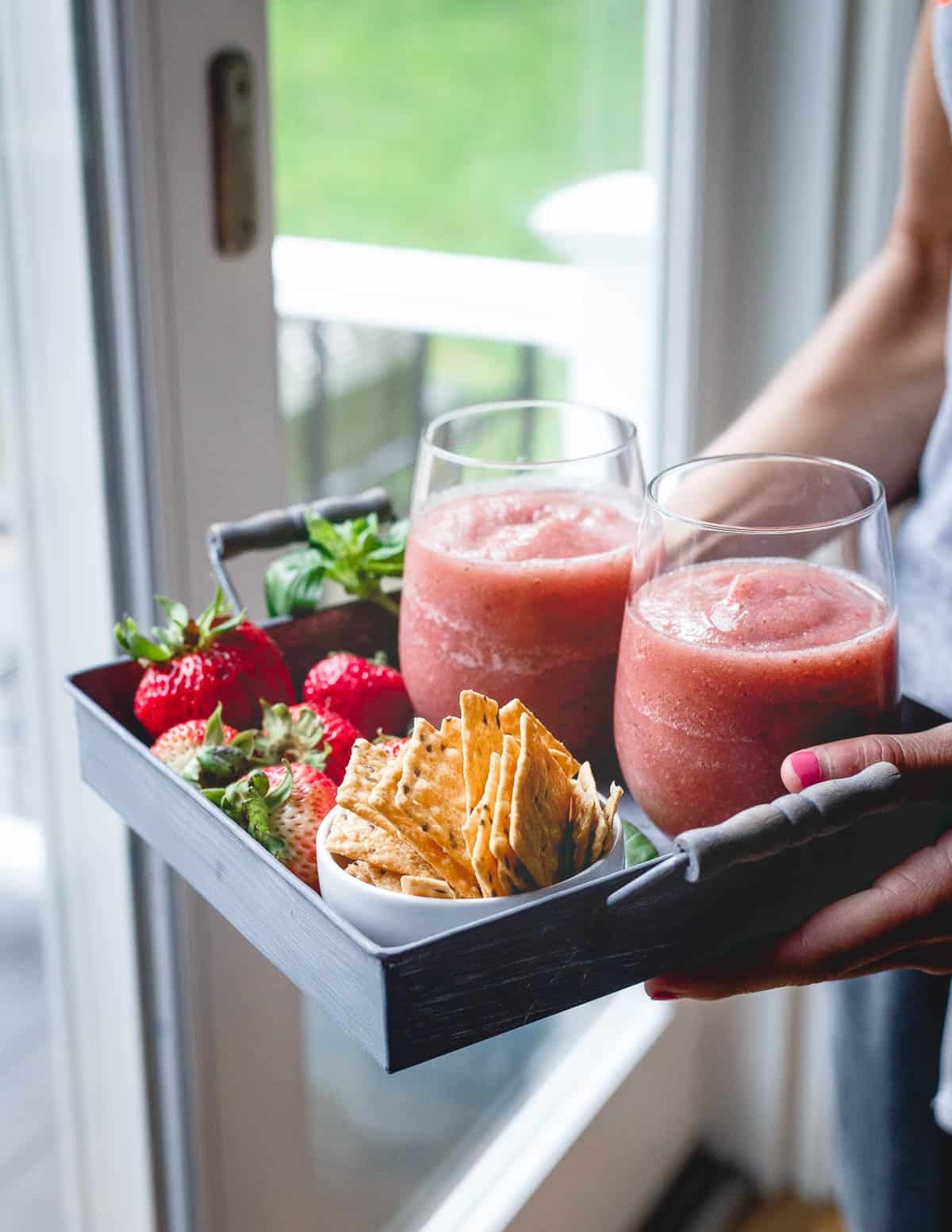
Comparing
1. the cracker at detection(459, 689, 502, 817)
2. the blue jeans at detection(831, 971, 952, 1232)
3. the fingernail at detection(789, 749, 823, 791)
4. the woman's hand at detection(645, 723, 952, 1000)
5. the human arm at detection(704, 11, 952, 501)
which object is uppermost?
the human arm at detection(704, 11, 952, 501)

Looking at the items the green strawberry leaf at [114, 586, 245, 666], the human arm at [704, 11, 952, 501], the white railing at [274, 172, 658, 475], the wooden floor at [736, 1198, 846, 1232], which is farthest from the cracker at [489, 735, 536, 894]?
the white railing at [274, 172, 658, 475]

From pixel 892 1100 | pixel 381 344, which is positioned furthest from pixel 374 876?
pixel 381 344

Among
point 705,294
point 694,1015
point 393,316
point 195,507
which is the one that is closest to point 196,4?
point 195,507

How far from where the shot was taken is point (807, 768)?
527 mm

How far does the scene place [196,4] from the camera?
0.87m

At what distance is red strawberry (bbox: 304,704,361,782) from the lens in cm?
62

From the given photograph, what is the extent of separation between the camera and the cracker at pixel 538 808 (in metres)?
0.48

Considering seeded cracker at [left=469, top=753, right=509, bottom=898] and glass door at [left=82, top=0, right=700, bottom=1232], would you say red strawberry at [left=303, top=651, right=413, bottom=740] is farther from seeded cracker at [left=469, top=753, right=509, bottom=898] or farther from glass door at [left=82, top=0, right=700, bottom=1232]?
glass door at [left=82, top=0, right=700, bottom=1232]

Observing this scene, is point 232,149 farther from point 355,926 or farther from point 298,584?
point 355,926

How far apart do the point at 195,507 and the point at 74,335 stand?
143 mm

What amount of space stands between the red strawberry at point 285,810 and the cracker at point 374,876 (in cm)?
4

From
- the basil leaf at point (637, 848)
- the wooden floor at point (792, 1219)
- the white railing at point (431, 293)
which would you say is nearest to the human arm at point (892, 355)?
the basil leaf at point (637, 848)

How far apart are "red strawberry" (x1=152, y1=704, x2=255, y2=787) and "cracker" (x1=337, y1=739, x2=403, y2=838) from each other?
7cm

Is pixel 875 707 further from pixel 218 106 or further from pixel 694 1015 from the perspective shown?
pixel 694 1015
